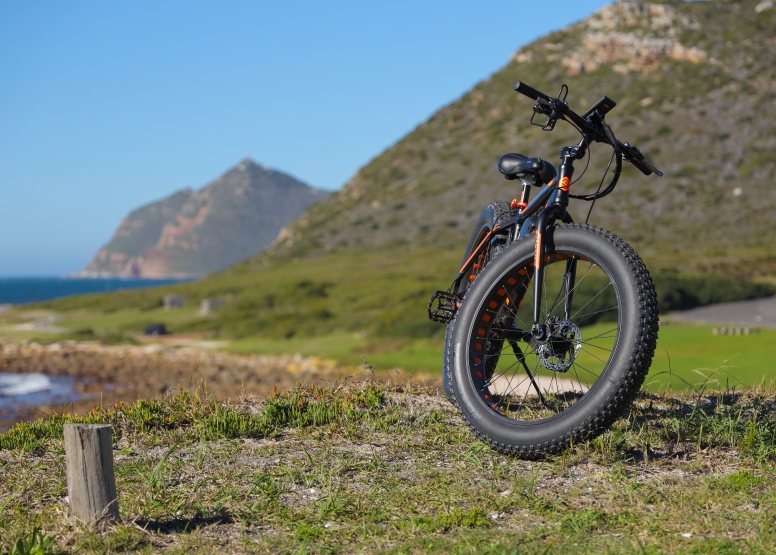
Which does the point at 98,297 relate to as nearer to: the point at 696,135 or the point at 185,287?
the point at 185,287

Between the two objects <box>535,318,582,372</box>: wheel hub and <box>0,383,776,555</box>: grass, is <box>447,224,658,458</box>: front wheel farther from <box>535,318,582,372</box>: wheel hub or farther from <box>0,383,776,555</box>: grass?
<box>0,383,776,555</box>: grass

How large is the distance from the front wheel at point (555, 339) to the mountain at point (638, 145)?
1718 inches

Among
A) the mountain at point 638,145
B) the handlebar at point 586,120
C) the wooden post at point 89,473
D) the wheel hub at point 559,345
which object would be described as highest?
the mountain at point 638,145

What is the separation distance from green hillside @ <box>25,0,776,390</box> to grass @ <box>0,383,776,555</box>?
17893 millimetres

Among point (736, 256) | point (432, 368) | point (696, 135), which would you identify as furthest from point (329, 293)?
point (696, 135)

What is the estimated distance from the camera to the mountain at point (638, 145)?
211 feet

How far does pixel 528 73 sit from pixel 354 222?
29.8 meters

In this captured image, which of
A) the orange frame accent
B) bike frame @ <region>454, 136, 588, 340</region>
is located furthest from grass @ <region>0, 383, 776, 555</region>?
the orange frame accent

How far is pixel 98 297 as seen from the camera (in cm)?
9338

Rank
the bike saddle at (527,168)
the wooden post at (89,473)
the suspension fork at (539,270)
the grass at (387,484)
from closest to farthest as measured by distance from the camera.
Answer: the grass at (387,484) → the wooden post at (89,473) → the suspension fork at (539,270) → the bike saddle at (527,168)

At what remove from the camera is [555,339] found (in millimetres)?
5184

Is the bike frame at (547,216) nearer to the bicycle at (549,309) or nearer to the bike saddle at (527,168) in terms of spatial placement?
the bicycle at (549,309)

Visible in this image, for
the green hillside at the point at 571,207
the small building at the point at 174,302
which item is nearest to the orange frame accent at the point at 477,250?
the green hillside at the point at 571,207

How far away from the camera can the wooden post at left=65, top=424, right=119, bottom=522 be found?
162 inches
